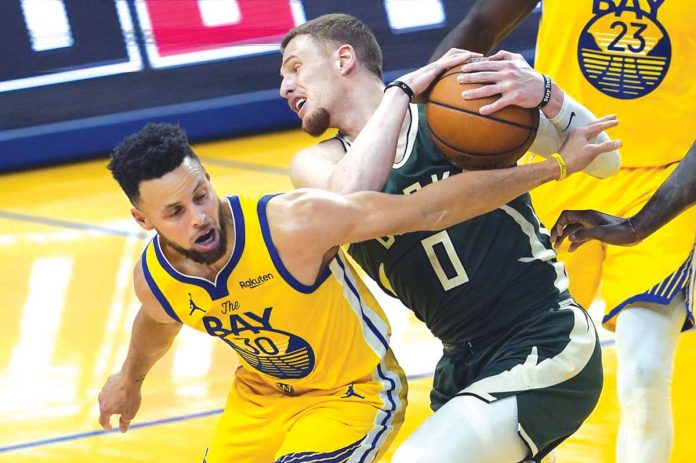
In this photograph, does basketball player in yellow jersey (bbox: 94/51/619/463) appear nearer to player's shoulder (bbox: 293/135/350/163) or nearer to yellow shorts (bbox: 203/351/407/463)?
yellow shorts (bbox: 203/351/407/463)

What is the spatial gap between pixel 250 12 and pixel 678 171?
4.95m

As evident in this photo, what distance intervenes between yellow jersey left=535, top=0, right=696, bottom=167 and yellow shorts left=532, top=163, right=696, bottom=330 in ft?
0.39

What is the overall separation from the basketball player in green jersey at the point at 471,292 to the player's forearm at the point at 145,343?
72 centimetres

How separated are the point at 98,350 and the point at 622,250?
2.95 meters

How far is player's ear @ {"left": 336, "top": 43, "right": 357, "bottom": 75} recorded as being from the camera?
487 cm

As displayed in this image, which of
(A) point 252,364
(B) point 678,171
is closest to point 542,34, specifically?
(B) point 678,171

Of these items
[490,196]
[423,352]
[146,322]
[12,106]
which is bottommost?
[423,352]

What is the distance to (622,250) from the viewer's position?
524 cm

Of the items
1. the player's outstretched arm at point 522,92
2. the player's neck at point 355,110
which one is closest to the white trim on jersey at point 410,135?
the player's neck at point 355,110

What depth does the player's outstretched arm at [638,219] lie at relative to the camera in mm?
4852

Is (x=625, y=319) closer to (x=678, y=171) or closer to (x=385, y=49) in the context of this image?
(x=678, y=171)

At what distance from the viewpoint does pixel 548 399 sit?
4.38m

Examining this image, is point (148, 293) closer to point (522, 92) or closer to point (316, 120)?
point (316, 120)

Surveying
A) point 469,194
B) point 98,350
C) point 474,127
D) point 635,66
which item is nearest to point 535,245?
point 469,194
